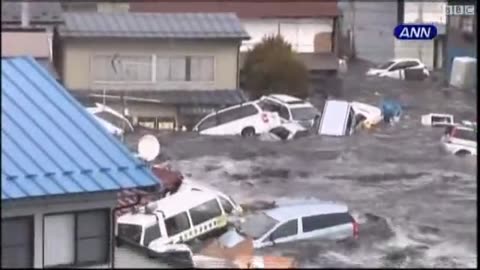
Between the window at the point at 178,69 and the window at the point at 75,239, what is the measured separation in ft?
14.0

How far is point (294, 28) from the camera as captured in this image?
630cm

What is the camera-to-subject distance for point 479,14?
113 centimetres

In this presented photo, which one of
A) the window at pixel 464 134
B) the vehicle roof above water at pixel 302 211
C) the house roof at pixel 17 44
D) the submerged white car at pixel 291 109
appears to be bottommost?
the submerged white car at pixel 291 109

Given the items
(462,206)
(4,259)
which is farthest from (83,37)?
(4,259)

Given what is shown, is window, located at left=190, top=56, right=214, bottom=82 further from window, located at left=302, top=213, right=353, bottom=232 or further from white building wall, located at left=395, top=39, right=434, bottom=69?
window, located at left=302, top=213, right=353, bottom=232

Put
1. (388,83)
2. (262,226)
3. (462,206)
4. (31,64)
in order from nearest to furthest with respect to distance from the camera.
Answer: (31,64)
(262,226)
(462,206)
(388,83)

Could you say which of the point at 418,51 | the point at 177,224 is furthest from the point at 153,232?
the point at 418,51

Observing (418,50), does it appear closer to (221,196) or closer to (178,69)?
(178,69)

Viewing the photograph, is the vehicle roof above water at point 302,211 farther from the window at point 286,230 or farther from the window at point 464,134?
the window at point 464,134

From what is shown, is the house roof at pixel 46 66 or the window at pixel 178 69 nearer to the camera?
the house roof at pixel 46 66

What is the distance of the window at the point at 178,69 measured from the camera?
539 centimetres

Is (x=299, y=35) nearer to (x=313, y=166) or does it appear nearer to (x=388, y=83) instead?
(x=388, y=83)

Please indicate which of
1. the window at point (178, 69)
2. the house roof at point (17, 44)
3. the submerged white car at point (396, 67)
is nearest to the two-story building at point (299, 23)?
the submerged white car at point (396, 67)

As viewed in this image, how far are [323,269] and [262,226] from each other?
1336mm
